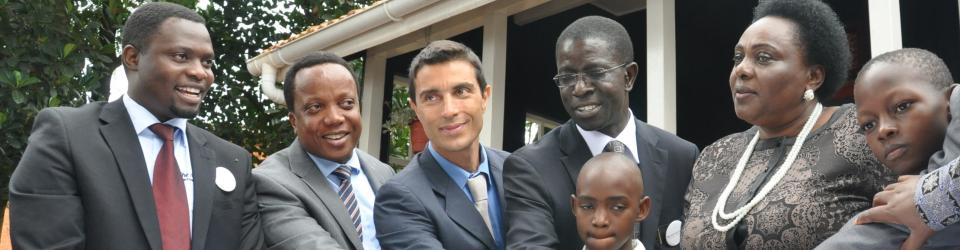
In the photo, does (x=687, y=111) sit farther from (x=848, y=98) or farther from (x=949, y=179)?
(x=949, y=179)

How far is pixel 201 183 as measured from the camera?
Result: 3.09 meters

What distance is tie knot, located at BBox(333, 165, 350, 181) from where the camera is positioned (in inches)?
141

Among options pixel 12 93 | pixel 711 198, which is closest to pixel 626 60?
pixel 711 198

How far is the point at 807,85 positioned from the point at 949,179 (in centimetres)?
79

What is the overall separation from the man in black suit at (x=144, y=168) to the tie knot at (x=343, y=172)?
360 millimetres

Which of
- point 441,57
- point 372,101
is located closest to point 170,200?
point 441,57

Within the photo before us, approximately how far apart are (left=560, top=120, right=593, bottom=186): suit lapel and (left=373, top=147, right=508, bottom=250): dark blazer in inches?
13.4

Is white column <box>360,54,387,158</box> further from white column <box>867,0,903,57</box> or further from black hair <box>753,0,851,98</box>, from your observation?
black hair <box>753,0,851,98</box>

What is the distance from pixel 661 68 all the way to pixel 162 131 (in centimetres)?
363

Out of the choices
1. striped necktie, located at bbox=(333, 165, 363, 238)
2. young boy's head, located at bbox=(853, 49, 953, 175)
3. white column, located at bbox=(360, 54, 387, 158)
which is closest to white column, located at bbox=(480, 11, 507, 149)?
white column, located at bbox=(360, 54, 387, 158)

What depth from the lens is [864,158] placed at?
7.84 ft

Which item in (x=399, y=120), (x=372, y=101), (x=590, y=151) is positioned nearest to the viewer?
(x=590, y=151)

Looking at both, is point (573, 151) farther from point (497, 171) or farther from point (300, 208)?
point (300, 208)

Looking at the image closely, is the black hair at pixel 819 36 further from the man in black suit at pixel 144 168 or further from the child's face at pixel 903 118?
the man in black suit at pixel 144 168
